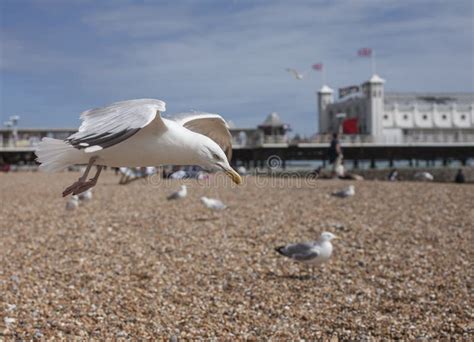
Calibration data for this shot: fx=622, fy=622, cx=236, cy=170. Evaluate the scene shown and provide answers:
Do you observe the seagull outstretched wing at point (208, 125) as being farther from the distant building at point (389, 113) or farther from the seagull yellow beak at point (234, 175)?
the distant building at point (389, 113)

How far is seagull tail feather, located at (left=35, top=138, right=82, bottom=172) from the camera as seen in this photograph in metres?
3.36

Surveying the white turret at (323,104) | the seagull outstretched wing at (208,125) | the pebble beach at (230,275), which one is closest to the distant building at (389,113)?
the white turret at (323,104)

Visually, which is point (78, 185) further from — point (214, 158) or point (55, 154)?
point (214, 158)

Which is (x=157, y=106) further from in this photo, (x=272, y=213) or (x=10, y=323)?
(x=272, y=213)

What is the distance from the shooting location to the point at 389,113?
241 ft

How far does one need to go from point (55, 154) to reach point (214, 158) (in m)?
0.90

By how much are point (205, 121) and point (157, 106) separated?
2.69 ft

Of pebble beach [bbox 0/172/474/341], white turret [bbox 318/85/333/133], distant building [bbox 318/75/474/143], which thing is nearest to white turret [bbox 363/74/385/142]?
distant building [bbox 318/75/474/143]

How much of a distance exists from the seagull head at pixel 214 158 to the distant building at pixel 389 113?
211 feet

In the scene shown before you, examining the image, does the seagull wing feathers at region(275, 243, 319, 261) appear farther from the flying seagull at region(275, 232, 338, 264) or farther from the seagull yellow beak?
the seagull yellow beak

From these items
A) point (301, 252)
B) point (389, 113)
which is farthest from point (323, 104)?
point (301, 252)

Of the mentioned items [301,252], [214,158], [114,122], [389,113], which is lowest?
[301,252]

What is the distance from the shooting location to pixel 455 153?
2238 inches

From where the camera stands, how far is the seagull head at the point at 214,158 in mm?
3158
